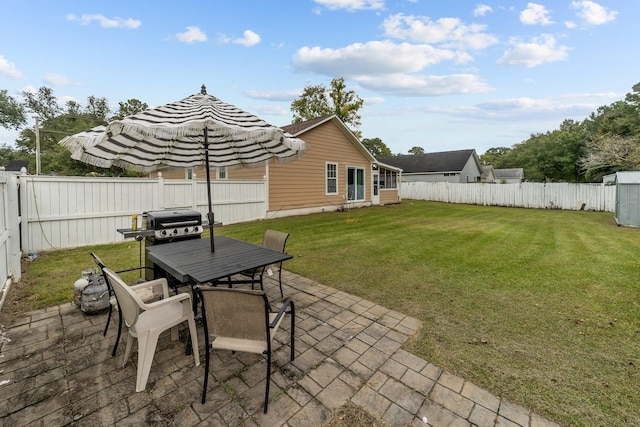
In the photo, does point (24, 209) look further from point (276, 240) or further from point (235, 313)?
point (235, 313)

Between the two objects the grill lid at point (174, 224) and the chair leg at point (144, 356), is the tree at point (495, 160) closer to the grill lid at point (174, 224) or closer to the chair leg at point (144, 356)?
the grill lid at point (174, 224)

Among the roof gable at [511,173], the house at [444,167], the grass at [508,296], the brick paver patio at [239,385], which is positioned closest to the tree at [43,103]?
the grass at [508,296]

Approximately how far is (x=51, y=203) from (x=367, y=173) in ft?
43.6

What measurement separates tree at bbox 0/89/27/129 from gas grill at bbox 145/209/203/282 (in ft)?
127

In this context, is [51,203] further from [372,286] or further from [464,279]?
[464,279]

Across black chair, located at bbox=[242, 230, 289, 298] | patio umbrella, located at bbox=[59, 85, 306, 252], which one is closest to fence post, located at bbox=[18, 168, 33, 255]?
patio umbrella, located at bbox=[59, 85, 306, 252]

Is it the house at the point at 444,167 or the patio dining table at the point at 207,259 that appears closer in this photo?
the patio dining table at the point at 207,259

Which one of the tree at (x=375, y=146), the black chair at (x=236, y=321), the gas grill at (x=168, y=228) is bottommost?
the black chair at (x=236, y=321)

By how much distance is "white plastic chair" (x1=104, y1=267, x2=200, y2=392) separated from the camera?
194 centimetres

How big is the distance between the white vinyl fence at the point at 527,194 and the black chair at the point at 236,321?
1833 cm

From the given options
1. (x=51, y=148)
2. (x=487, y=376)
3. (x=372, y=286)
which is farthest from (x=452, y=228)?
(x=51, y=148)

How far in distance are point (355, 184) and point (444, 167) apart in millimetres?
17451

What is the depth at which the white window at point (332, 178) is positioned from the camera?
1365 centimetres

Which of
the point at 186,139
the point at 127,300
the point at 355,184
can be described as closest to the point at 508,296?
the point at 127,300
